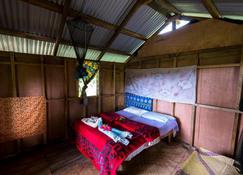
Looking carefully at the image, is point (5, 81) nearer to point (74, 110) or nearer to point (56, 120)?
point (56, 120)

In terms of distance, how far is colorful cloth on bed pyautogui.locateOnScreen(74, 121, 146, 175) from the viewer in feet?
6.18

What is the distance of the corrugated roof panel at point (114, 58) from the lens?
3.92 metres

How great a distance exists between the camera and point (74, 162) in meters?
2.44

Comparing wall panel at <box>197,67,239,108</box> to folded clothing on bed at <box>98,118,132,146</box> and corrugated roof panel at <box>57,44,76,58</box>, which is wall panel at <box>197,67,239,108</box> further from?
corrugated roof panel at <box>57,44,76,58</box>

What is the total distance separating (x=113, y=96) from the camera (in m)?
4.30

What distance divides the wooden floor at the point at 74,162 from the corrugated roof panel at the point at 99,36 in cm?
261

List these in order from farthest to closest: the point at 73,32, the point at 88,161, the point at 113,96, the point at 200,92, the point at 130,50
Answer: the point at 113,96, the point at 130,50, the point at 200,92, the point at 88,161, the point at 73,32

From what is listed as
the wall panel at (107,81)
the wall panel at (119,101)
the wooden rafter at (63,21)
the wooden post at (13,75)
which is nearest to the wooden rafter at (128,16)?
the wall panel at (107,81)

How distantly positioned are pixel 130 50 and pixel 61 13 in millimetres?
2302

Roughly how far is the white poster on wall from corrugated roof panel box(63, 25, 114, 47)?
1.46 metres

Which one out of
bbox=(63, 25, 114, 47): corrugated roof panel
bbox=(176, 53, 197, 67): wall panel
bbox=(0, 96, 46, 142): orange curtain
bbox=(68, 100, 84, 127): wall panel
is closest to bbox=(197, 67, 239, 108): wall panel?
bbox=(176, 53, 197, 67): wall panel

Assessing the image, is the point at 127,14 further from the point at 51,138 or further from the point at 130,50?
the point at 51,138

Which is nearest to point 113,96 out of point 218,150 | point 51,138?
point 51,138

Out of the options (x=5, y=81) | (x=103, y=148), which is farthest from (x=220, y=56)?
(x=5, y=81)
